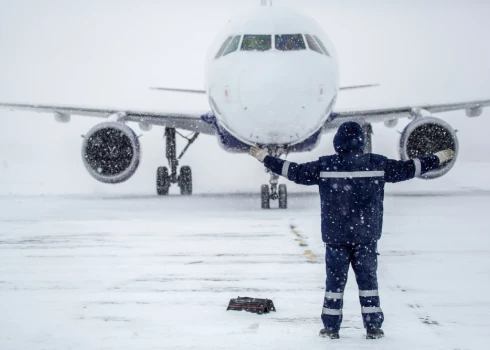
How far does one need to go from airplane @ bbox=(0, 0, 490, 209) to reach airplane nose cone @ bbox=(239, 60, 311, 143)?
1 centimetres

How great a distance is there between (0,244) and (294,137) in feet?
15.8

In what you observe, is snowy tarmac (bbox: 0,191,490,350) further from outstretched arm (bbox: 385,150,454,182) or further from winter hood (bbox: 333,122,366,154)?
winter hood (bbox: 333,122,366,154)

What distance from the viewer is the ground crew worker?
432 centimetres

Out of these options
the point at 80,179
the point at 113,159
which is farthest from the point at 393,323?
the point at 80,179

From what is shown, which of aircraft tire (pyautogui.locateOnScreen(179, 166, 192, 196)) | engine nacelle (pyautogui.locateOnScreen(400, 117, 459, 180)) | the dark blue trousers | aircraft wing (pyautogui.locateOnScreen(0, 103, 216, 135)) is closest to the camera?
the dark blue trousers

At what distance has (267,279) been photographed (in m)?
5.82

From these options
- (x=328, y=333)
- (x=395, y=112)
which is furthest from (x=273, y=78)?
(x=328, y=333)

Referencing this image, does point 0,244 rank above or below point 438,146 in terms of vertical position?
below

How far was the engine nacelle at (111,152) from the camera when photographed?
1466cm

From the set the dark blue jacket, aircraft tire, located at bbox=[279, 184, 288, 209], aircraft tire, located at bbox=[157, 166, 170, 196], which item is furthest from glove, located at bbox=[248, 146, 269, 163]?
aircraft tire, located at bbox=[157, 166, 170, 196]

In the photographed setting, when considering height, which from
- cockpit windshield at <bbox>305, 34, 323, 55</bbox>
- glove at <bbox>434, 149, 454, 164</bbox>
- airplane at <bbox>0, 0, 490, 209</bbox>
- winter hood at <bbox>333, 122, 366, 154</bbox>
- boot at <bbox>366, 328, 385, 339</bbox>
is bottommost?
boot at <bbox>366, 328, 385, 339</bbox>

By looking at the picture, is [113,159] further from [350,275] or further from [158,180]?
[350,275]

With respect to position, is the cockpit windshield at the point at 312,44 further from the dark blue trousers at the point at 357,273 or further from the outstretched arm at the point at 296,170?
the dark blue trousers at the point at 357,273

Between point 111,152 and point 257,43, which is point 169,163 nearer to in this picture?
point 111,152
